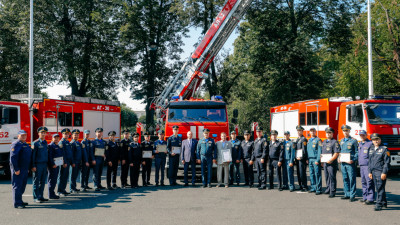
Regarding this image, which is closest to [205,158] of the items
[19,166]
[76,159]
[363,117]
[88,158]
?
[88,158]

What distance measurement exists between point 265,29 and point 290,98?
18.3 ft

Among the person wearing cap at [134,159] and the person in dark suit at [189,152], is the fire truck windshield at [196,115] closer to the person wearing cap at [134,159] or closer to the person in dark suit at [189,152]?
the person in dark suit at [189,152]

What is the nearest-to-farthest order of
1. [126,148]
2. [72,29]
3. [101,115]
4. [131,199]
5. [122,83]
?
1. [131,199]
2. [126,148]
3. [101,115]
4. [72,29]
5. [122,83]

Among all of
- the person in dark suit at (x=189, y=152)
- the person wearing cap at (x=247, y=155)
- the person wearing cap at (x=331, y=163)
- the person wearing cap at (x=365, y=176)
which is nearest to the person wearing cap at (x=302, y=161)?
the person wearing cap at (x=331, y=163)

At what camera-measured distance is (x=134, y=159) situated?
11352 millimetres

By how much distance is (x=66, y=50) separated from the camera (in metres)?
27.2

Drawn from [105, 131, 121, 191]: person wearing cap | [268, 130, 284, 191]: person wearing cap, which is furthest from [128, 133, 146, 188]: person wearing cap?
[268, 130, 284, 191]: person wearing cap

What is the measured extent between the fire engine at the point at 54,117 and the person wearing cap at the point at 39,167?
4.61 metres

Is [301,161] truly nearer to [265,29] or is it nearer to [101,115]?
[101,115]

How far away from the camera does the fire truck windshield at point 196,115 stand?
1247cm

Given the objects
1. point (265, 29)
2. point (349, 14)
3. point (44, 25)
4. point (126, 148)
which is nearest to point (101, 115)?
point (126, 148)

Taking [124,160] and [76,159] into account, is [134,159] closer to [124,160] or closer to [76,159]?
[124,160]

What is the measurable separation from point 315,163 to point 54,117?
11.5m

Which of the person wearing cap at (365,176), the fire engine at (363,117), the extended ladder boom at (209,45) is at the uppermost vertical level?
the extended ladder boom at (209,45)
